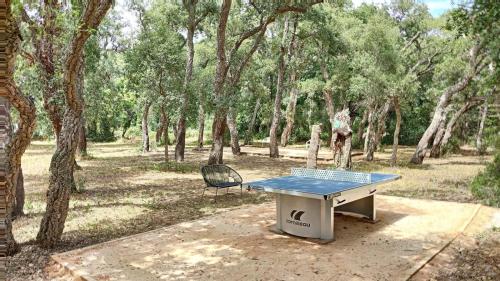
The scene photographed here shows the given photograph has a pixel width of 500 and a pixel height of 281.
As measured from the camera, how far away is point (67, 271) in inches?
216

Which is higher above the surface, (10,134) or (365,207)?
(10,134)

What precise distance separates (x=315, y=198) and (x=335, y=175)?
1801mm

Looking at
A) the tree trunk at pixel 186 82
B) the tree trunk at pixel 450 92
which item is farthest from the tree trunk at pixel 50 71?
the tree trunk at pixel 450 92

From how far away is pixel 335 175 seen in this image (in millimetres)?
8227

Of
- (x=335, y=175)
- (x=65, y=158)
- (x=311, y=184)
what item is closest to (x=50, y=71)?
(x=65, y=158)

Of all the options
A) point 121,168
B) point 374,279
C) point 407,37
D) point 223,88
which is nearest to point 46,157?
point 121,168

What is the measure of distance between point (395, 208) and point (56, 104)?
30.4 ft

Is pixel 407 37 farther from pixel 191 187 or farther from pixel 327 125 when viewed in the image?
pixel 191 187

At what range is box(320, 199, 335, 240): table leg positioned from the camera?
267 inches

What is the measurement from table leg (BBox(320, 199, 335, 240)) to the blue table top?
32cm

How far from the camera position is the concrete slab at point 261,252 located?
5.38 m

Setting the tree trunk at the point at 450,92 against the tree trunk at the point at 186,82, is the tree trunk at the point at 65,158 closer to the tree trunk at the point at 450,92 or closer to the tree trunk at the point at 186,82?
the tree trunk at the point at 186,82

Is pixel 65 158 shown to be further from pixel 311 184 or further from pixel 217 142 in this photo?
pixel 217 142

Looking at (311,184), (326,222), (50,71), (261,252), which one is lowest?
(261,252)
